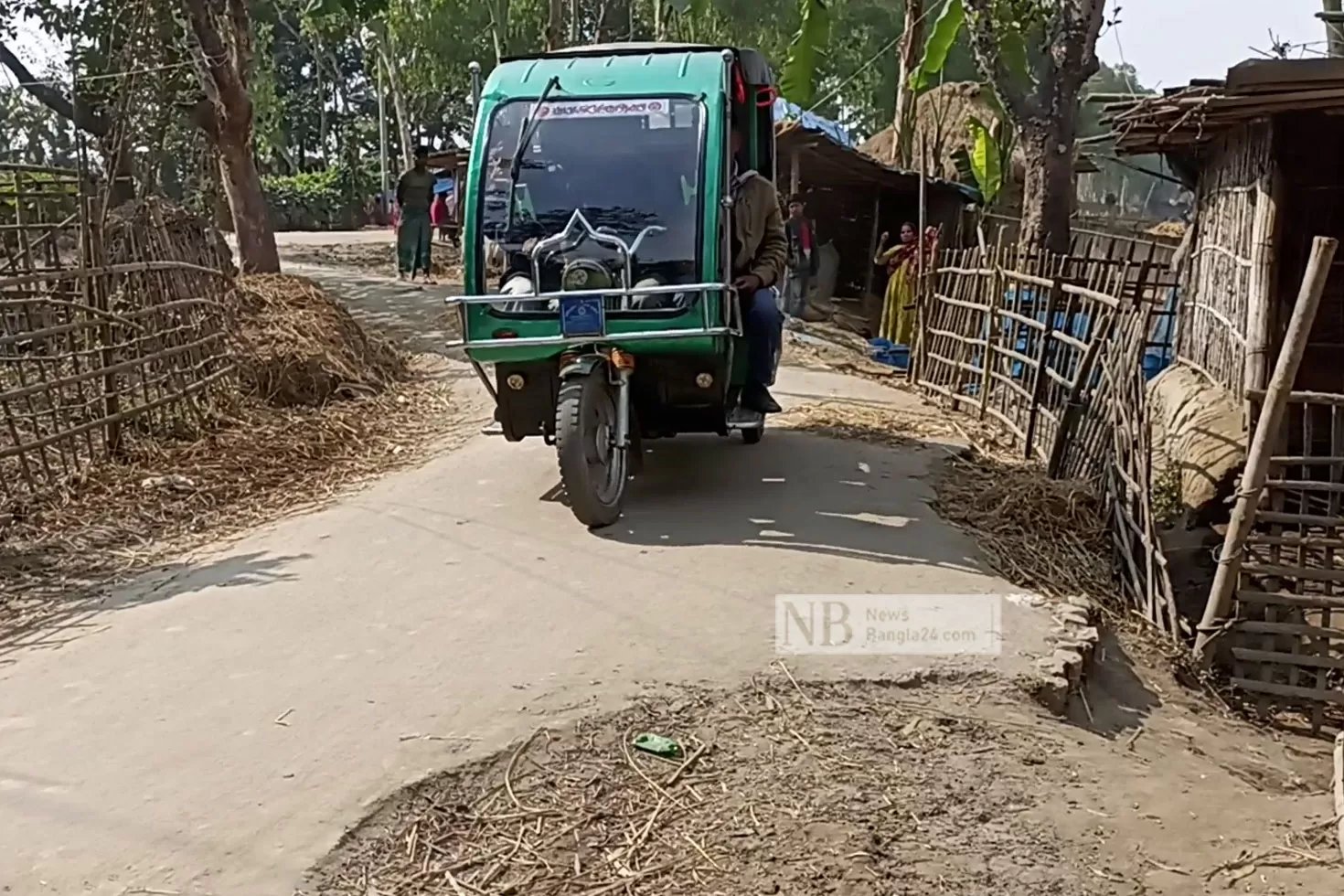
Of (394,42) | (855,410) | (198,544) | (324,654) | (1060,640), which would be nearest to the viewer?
(324,654)

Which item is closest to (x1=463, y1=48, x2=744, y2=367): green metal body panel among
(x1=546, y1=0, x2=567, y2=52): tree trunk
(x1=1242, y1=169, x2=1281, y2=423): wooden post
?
(x1=1242, y1=169, x2=1281, y2=423): wooden post

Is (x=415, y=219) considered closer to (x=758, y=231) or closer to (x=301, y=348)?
(x=301, y=348)

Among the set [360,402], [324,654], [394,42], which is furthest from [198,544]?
[394,42]

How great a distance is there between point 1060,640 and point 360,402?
657cm

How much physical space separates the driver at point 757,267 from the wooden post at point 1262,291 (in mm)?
3127

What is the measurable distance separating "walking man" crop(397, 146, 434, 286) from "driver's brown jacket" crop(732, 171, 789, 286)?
9.76m

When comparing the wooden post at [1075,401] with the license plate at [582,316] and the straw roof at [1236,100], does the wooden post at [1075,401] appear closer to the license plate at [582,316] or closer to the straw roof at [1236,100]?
the straw roof at [1236,100]

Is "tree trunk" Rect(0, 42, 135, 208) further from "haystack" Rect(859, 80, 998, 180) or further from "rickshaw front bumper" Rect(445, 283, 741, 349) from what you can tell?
"haystack" Rect(859, 80, 998, 180)

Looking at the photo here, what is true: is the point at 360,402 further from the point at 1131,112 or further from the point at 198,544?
the point at 1131,112

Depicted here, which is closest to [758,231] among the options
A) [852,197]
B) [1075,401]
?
[1075,401]

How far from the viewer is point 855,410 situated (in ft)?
32.7

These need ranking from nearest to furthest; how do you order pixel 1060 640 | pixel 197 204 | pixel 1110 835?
pixel 1110 835 → pixel 1060 640 → pixel 197 204

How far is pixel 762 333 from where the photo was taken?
7438mm

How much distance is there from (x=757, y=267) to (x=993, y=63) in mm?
6413
